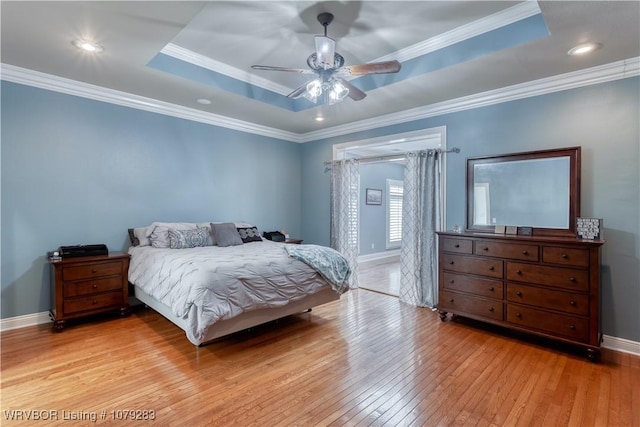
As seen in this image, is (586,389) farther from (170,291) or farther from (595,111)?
(170,291)

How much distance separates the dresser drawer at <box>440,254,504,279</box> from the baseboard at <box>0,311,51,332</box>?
463 cm

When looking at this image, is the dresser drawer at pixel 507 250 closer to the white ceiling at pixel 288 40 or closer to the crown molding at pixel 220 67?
the white ceiling at pixel 288 40

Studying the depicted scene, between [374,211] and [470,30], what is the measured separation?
5235mm

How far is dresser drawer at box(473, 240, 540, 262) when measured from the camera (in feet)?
9.88

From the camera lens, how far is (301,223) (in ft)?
20.1

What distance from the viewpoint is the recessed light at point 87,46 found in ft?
8.86

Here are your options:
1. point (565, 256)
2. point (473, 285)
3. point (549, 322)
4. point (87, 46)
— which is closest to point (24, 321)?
point (87, 46)

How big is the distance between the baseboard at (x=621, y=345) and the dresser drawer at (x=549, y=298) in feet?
2.05

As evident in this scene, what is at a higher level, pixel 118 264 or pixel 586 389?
pixel 118 264

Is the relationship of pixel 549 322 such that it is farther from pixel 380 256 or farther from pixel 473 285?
pixel 380 256

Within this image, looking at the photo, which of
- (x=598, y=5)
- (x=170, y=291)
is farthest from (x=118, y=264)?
(x=598, y=5)

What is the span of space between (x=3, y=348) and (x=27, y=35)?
9.19ft

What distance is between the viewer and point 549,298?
2.91 meters

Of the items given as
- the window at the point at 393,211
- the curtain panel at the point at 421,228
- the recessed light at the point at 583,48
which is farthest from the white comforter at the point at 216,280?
the window at the point at 393,211
